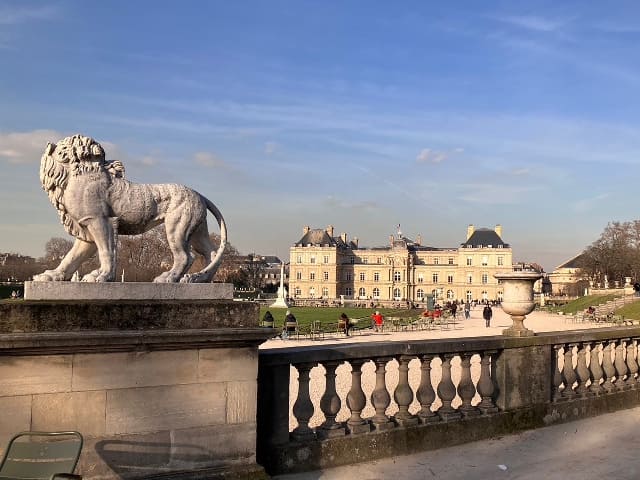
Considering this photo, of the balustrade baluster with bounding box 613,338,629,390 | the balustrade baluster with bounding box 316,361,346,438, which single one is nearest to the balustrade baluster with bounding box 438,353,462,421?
the balustrade baluster with bounding box 316,361,346,438

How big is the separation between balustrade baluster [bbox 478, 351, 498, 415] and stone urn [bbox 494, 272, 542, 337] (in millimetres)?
551

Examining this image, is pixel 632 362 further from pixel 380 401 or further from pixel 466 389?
A: pixel 380 401

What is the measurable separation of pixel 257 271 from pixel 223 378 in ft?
416

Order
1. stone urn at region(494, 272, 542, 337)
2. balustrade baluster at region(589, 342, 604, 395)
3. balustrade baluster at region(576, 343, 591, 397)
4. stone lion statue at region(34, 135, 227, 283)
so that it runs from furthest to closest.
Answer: balustrade baluster at region(589, 342, 604, 395)
balustrade baluster at region(576, 343, 591, 397)
stone urn at region(494, 272, 542, 337)
stone lion statue at region(34, 135, 227, 283)

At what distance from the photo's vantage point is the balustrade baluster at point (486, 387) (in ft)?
21.7

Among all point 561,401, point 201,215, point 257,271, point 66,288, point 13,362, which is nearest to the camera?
point 13,362

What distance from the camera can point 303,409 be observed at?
212 inches

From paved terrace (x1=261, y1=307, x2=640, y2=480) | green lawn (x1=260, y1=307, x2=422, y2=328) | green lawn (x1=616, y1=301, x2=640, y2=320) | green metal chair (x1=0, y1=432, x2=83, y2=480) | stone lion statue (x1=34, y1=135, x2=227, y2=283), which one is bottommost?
green lawn (x1=260, y1=307, x2=422, y2=328)

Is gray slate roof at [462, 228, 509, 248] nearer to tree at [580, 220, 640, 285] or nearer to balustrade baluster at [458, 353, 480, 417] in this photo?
tree at [580, 220, 640, 285]

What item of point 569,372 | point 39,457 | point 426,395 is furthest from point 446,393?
point 39,457

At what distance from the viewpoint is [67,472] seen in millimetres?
3756

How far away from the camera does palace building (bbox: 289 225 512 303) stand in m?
134

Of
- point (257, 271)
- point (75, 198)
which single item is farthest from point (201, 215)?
A: point (257, 271)

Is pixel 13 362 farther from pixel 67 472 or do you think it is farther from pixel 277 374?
pixel 277 374
